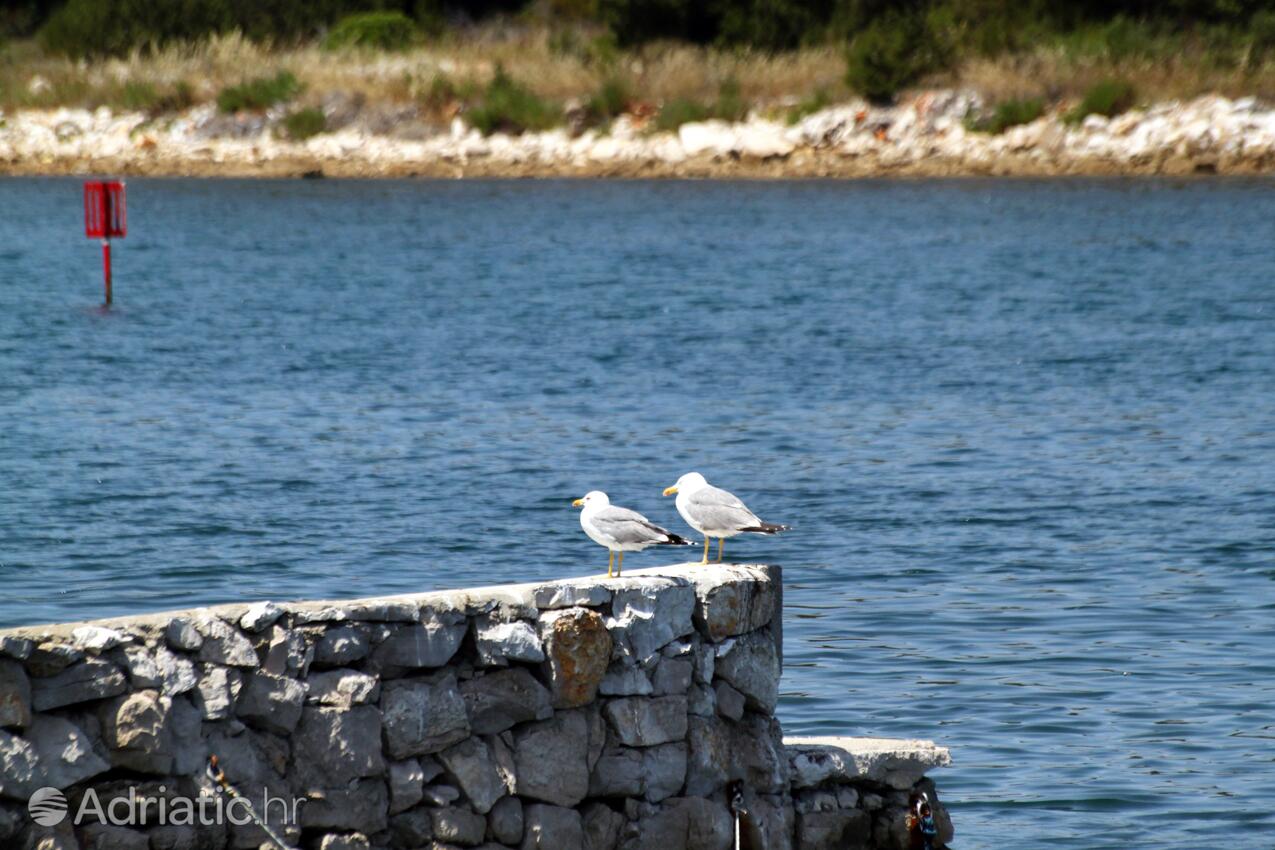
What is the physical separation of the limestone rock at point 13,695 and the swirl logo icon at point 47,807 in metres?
0.25

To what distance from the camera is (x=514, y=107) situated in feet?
200

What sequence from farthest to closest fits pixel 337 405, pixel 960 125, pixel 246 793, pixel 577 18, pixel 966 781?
1. pixel 577 18
2. pixel 960 125
3. pixel 337 405
4. pixel 966 781
5. pixel 246 793

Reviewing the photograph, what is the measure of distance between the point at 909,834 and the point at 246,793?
3.20 meters

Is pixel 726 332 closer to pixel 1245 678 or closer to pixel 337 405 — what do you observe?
pixel 337 405

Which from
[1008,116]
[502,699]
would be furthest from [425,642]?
[1008,116]

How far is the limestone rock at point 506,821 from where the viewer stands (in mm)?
7457

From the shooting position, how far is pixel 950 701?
36.5 feet

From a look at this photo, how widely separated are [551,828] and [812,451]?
13018 millimetres

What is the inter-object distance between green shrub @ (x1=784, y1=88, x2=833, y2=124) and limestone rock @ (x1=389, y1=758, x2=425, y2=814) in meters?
52.2

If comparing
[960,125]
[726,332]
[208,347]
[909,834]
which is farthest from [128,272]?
[909,834]

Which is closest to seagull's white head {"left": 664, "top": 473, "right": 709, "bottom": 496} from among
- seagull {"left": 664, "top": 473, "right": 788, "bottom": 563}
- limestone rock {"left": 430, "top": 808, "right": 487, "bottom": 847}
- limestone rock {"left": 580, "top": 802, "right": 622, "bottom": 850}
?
seagull {"left": 664, "top": 473, "right": 788, "bottom": 563}

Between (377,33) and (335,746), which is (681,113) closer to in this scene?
(377,33)

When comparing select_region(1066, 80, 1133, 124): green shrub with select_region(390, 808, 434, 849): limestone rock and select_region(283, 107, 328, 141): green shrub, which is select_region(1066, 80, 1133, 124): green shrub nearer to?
select_region(283, 107, 328, 141): green shrub

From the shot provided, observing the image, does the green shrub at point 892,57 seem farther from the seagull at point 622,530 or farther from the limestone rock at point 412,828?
the limestone rock at point 412,828
